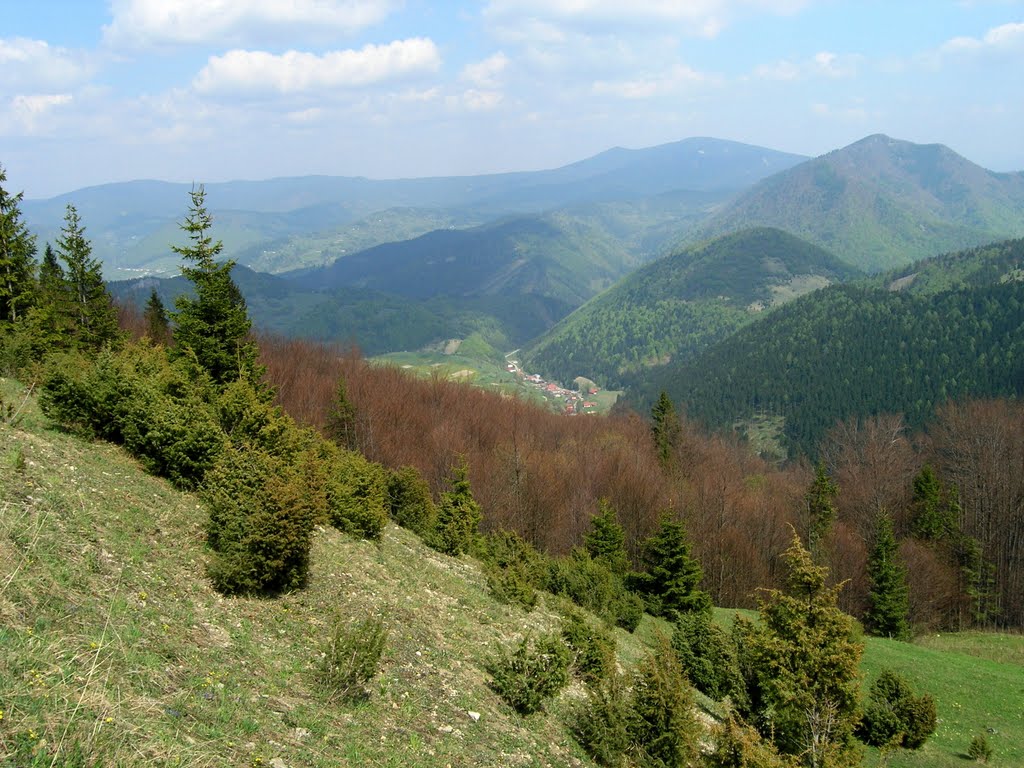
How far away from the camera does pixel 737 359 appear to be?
7431 inches

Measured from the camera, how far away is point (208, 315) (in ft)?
83.9

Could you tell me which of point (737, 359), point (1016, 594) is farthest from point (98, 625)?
point (737, 359)

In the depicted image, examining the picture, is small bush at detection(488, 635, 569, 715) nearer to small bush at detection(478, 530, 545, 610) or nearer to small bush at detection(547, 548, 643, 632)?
small bush at detection(478, 530, 545, 610)

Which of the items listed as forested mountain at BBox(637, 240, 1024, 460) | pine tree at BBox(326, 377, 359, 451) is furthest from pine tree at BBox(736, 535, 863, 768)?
forested mountain at BBox(637, 240, 1024, 460)

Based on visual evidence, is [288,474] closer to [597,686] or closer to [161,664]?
[161,664]

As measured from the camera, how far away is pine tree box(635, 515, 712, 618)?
3094cm

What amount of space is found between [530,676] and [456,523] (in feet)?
39.5

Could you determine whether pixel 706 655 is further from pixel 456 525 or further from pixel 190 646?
pixel 190 646

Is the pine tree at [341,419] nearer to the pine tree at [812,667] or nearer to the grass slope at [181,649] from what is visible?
the grass slope at [181,649]

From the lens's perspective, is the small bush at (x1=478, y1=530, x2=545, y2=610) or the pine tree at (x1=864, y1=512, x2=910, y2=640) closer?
the small bush at (x1=478, y1=530, x2=545, y2=610)

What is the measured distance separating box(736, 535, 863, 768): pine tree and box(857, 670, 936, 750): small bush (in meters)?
8.92

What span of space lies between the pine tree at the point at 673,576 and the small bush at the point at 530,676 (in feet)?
63.4

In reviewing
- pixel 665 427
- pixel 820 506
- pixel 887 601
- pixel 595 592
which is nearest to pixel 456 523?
pixel 595 592

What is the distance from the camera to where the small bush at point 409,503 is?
25.3 m
